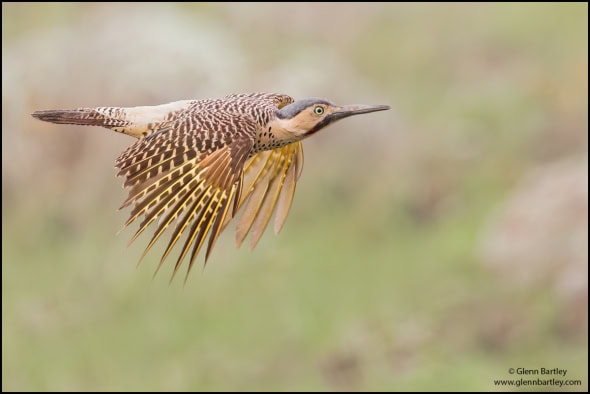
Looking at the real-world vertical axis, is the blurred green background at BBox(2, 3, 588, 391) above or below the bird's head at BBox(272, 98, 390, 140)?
below

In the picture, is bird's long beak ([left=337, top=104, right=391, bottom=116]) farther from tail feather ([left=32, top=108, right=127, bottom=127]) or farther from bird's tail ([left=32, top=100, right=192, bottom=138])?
tail feather ([left=32, top=108, right=127, bottom=127])

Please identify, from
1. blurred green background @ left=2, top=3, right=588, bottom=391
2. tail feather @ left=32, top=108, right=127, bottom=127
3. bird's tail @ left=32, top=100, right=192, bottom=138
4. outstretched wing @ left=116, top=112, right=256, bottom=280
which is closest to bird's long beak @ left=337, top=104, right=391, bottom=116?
outstretched wing @ left=116, top=112, right=256, bottom=280

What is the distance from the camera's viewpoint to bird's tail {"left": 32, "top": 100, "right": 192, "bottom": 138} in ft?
42.3

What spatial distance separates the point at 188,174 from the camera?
12156mm

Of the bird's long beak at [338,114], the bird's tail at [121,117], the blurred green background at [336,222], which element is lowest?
the blurred green background at [336,222]

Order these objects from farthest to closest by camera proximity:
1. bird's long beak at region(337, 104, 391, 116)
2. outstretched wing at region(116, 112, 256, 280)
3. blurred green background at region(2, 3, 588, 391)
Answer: blurred green background at region(2, 3, 588, 391)
bird's long beak at region(337, 104, 391, 116)
outstretched wing at region(116, 112, 256, 280)

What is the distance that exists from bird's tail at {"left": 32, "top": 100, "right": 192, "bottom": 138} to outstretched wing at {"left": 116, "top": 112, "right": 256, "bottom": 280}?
Result: 0.42 meters

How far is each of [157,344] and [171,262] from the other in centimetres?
184

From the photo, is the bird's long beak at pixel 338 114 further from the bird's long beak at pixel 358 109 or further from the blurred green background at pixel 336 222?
the blurred green background at pixel 336 222

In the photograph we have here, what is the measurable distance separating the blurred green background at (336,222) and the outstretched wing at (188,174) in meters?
13.4

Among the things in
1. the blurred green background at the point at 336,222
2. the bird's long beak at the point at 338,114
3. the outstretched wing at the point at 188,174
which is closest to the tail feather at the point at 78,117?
the outstretched wing at the point at 188,174

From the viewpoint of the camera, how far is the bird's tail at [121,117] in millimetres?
12906

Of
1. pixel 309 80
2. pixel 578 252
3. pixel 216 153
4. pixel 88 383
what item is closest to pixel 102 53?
pixel 309 80

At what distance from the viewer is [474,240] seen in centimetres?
2958
